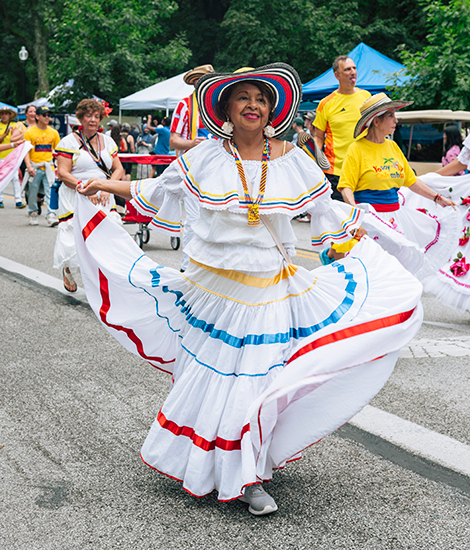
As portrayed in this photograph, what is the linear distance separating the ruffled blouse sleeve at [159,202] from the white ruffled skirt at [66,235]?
3.65m

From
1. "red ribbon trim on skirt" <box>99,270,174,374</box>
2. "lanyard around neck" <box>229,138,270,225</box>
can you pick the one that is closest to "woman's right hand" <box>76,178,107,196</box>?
"red ribbon trim on skirt" <box>99,270,174,374</box>

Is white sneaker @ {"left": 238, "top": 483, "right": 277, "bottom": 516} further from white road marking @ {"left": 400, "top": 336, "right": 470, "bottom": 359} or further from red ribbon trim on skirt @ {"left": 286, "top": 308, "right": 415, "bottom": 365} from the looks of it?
white road marking @ {"left": 400, "top": 336, "right": 470, "bottom": 359}

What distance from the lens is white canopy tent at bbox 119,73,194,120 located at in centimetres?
2216

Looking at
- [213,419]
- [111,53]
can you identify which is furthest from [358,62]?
[213,419]

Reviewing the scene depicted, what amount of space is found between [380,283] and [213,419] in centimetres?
102

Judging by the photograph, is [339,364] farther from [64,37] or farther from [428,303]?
[64,37]

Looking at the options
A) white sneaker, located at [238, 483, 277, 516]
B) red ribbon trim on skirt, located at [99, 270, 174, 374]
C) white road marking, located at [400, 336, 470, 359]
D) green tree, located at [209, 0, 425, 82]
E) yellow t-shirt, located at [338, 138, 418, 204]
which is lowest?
white road marking, located at [400, 336, 470, 359]

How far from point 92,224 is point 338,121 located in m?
4.51

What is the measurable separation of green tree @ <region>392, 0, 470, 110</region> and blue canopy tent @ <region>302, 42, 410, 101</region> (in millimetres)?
2318

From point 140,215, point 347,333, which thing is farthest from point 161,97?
point 347,333

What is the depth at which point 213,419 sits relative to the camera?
122 inches

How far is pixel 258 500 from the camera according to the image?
3111 mm

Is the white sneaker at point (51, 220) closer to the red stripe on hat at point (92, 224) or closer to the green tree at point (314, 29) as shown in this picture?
the red stripe on hat at point (92, 224)

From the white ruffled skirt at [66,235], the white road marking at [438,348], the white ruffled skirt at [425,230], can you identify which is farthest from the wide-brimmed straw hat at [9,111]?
the white road marking at [438,348]
